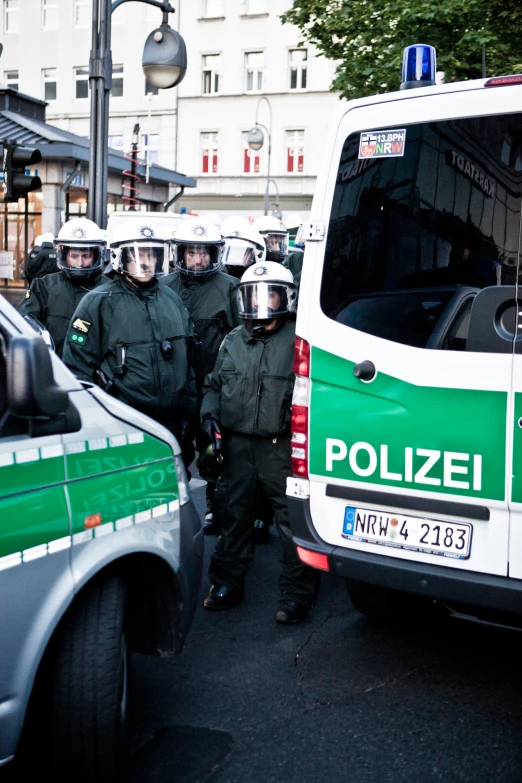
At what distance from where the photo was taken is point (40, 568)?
2734 mm

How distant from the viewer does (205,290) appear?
680cm

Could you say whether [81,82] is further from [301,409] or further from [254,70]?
[301,409]

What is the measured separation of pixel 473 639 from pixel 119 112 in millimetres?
45794

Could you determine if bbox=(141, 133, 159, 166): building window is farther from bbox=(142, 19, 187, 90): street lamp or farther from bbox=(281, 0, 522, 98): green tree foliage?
bbox=(142, 19, 187, 90): street lamp

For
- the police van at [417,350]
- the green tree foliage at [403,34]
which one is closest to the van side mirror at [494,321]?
the police van at [417,350]

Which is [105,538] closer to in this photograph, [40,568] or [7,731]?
[40,568]

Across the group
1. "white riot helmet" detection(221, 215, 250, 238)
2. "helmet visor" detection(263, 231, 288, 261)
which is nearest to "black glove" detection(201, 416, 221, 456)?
"white riot helmet" detection(221, 215, 250, 238)

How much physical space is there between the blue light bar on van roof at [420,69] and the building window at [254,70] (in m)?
42.6

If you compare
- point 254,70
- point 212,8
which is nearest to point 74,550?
point 254,70

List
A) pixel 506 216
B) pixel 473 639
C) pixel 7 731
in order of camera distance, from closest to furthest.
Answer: pixel 7 731 < pixel 506 216 < pixel 473 639

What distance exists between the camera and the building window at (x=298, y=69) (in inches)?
1722

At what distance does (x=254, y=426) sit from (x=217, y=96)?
43002 mm

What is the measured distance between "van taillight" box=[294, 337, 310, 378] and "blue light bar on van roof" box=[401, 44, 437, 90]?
108cm

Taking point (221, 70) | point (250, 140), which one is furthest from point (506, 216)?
point (221, 70)
